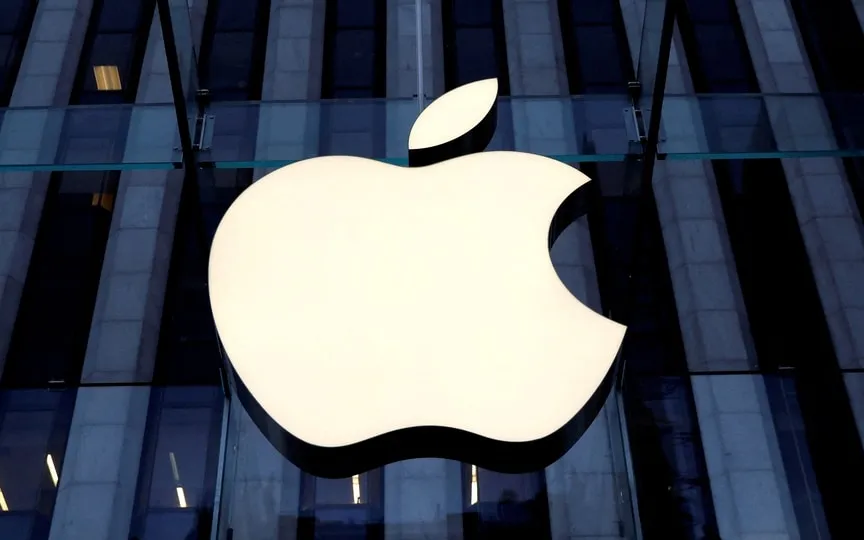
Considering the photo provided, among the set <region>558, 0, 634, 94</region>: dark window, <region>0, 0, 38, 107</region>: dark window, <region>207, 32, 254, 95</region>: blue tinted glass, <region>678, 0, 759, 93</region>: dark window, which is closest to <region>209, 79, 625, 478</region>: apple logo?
<region>558, 0, 634, 94</region>: dark window

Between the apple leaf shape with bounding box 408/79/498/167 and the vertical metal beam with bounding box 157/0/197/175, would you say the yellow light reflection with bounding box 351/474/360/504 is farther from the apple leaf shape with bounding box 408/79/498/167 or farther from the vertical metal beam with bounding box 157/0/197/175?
the vertical metal beam with bounding box 157/0/197/175

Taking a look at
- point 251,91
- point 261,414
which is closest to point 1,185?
point 251,91

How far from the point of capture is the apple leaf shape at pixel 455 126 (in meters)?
12.8

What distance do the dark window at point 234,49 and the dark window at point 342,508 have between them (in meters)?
6.79

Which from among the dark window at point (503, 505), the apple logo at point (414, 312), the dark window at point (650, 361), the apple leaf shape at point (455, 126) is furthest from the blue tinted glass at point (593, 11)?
the dark window at point (503, 505)

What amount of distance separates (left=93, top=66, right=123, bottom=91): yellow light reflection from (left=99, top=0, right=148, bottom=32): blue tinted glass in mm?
921

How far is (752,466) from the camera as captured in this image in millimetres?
13531

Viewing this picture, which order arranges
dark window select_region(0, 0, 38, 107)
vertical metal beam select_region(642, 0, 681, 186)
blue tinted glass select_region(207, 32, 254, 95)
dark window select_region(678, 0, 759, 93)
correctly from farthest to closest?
blue tinted glass select_region(207, 32, 254, 95)
dark window select_region(678, 0, 759, 93)
dark window select_region(0, 0, 38, 107)
vertical metal beam select_region(642, 0, 681, 186)

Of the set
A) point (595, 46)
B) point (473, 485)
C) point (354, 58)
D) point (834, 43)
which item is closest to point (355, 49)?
point (354, 58)

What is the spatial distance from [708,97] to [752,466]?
4736 mm

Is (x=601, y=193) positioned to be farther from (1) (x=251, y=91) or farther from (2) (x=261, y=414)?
(2) (x=261, y=414)

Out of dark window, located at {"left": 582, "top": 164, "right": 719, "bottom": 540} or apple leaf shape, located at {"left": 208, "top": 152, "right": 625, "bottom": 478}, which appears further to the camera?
dark window, located at {"left": 582, "top": 164, "right": 719, "bottom": 540}

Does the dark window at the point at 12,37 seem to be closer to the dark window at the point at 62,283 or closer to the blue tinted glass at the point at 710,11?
the dark window at the point at 62,283

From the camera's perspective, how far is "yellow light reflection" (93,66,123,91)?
1809 cm
